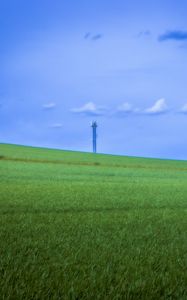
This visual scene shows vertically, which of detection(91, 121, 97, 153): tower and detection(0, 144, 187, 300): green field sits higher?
detection(91, 121, 97, 153): tower

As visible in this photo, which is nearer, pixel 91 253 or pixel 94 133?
pixel 91 253

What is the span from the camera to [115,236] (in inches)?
299

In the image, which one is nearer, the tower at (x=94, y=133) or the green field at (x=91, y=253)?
the green field at (x=91, y=253)

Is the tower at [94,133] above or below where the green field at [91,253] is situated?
above

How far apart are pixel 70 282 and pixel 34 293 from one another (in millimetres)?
481

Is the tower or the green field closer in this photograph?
the green field

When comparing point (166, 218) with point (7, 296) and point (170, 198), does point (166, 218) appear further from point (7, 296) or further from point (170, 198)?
point (7, 296)

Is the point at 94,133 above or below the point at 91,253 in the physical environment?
above

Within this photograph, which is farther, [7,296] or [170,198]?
[170,198]

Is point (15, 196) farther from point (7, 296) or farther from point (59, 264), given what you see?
point (7, 296)

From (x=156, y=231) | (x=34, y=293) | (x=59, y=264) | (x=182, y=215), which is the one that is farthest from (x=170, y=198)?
(x=34, y=293)

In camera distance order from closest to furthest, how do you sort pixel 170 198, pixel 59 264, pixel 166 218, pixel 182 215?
pixel 59 264, pixel 166 218, pixel 182 215, pixel 170 198

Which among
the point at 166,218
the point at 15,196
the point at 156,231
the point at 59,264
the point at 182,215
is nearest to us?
the point at 59,264

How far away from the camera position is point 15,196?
13828 mm
